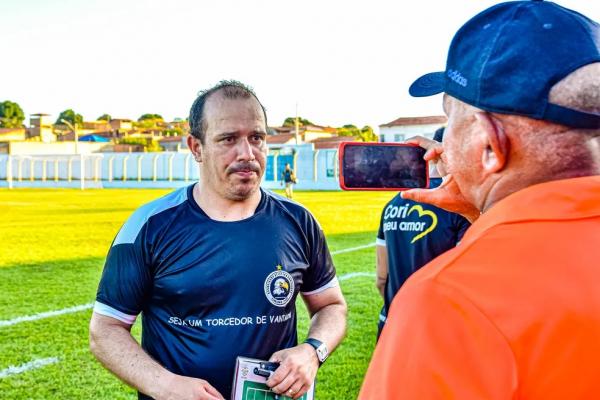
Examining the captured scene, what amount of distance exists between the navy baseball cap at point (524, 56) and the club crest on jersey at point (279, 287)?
5.90 ft

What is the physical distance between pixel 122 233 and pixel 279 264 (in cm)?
70

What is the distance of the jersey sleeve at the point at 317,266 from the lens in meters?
3.16

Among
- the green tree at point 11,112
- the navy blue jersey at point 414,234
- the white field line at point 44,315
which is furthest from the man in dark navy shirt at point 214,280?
the green tree at point 11,112

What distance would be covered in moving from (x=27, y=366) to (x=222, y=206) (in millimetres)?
3801

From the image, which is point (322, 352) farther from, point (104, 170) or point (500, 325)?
point (104, 170)

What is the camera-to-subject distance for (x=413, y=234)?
3.73m

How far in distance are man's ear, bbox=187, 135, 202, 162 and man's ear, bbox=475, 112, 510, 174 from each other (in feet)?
6.80

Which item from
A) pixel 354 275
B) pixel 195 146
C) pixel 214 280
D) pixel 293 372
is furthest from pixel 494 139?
pixel 354 275

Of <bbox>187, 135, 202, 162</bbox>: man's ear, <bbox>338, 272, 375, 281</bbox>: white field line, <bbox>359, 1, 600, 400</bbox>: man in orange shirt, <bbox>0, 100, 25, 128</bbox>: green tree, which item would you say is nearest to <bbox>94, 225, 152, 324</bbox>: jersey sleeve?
<bbox>187, 135, 202, 162</bbox>: man's ear

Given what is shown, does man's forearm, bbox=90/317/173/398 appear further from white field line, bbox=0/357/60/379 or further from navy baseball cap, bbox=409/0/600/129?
white field line, bbox=0/357/60/379

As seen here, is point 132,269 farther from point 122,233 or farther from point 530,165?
point 530,165

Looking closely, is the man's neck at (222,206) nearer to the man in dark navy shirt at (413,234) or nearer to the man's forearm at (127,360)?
the man's forearm at (127,360)

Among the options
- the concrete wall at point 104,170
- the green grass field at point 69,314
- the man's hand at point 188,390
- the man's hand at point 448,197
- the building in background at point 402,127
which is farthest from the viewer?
the building in background at point 402,127

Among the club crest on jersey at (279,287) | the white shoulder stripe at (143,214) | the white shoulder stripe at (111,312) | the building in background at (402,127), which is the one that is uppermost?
the building in background at (402,127)
